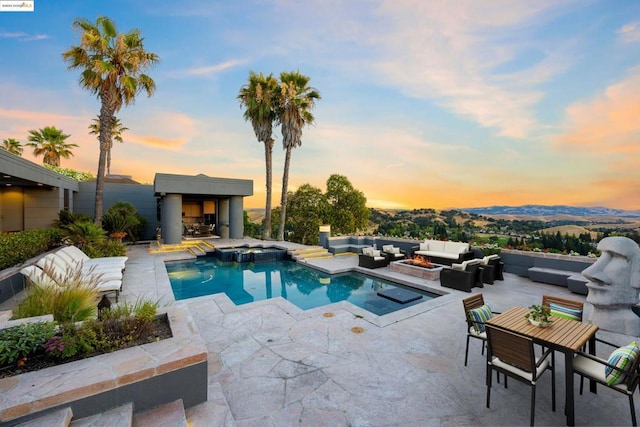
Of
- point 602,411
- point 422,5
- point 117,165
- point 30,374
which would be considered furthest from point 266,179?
point 117,165

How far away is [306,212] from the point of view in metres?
20.5

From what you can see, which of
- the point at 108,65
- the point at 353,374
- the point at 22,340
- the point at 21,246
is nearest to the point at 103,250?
the point at 21,246

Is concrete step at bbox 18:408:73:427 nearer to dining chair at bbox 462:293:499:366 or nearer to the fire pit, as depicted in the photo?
dining chair at bbox 462:293:499:366

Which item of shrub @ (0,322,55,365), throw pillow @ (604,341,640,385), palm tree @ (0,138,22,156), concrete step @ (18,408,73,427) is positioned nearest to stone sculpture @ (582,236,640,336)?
throw pillow @ (604,341,640,385)

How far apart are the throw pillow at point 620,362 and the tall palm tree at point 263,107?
15808mm

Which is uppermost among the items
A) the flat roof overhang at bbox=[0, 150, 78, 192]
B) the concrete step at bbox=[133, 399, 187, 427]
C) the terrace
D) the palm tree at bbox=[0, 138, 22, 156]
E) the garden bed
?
the palm tree at bbox=[0, 138, 22, 156]

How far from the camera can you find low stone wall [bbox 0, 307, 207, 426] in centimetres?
193

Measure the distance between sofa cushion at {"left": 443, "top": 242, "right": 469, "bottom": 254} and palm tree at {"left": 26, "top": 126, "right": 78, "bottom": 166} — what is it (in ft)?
87.7

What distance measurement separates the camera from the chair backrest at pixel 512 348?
98.1 inches

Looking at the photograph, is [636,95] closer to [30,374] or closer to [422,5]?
[422,5]

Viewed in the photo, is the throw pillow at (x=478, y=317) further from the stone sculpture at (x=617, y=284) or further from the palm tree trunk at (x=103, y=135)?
the palm tree trunk at (x=103, y=135)

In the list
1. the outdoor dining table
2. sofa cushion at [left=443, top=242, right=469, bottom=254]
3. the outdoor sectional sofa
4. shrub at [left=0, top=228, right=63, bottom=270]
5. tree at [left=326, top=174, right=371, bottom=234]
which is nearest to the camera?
the outdoor dining table

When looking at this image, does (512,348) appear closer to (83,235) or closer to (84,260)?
(84,260)

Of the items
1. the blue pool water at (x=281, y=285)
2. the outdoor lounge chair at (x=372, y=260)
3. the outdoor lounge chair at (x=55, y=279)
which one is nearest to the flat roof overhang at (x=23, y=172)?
the outdoor lounge chair at (x=55, y=279)
